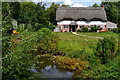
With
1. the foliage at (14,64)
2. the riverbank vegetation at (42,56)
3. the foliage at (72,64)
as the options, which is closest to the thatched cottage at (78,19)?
the riverbank vegetation at (42,56)

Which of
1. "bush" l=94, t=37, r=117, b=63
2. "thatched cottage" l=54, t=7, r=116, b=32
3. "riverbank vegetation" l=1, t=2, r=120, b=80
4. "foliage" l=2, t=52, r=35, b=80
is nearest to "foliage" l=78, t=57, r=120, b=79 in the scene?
"riverbank vegetation" l=1, t=2, r=120, b=80

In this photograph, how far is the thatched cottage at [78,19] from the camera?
31.0m

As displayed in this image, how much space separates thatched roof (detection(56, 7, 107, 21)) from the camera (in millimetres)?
31156

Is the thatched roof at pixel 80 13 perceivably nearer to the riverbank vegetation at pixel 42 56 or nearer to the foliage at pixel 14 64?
the riverbank vegetation at pixel 42 56

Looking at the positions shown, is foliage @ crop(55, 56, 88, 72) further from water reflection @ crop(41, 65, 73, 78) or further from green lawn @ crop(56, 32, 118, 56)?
→ green lawn @ crop(56, 32, 118, 56)

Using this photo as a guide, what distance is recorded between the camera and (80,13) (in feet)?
103

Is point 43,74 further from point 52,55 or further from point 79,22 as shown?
point 79,22

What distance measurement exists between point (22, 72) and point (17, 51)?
0.72 m

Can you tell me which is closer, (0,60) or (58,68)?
(0,60)

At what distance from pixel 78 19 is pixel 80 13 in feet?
3.95

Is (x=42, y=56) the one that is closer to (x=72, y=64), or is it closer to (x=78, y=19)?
(x=72, y=64)

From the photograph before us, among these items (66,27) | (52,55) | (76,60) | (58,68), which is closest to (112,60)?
(76,60)

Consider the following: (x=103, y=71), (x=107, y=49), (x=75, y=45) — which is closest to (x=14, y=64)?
(x=103, y=71)

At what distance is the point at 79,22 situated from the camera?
31328 mm
